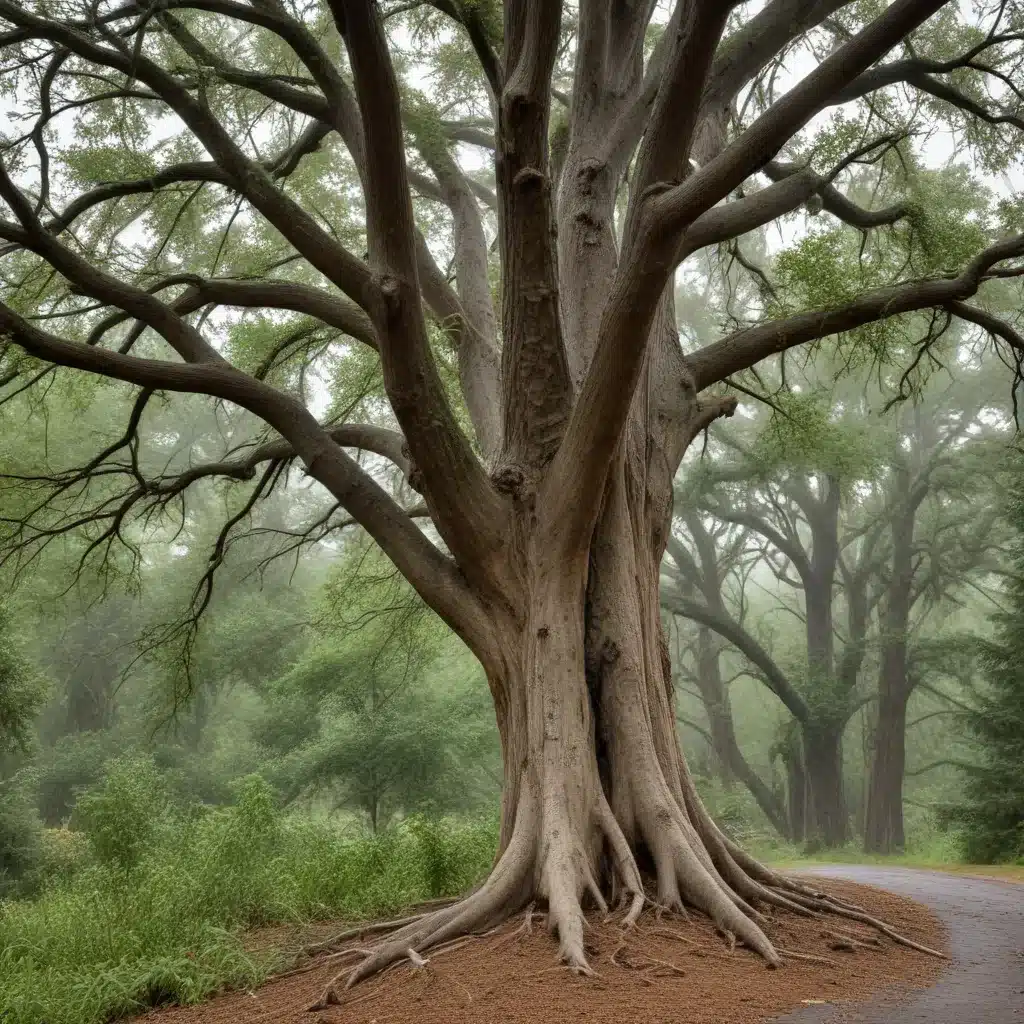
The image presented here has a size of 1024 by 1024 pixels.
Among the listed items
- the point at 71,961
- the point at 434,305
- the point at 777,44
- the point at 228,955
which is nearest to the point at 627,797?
the point at 228,955

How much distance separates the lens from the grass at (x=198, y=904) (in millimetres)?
4656

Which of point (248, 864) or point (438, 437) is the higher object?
point (438, 437)

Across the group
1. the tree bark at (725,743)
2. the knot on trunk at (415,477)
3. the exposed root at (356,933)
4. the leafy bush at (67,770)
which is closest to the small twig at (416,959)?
the exposed root at (356,933)

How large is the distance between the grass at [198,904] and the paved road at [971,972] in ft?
10.4

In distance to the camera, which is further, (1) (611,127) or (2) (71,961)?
(1) (611,127)

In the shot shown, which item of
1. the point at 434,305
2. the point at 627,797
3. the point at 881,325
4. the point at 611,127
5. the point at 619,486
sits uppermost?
the point at 611,127

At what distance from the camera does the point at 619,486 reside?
265 inches

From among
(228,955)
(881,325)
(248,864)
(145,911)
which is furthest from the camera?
(881,325)

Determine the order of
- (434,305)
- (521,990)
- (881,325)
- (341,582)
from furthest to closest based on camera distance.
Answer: (341,582) → (434,305) → (881,325) → (521,990)

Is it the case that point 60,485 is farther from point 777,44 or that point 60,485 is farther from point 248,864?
Answer: point 777,44

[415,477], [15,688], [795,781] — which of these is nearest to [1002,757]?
[795,781]

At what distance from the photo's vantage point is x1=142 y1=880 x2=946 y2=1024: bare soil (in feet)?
11.9

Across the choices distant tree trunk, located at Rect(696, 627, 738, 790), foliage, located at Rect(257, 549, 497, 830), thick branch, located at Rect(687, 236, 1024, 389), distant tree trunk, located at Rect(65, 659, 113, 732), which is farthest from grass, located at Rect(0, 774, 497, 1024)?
distant tree trunk, located at Rect(65, 659, 113, 732)

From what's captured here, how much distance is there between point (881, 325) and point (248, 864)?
6632 millimetres
